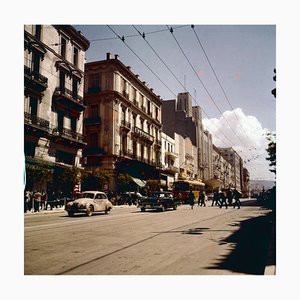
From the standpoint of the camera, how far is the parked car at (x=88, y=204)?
52.7ft

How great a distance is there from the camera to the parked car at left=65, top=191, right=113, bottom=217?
16.1 meters

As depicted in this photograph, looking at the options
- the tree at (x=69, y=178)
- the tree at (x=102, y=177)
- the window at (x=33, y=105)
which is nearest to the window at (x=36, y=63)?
the window at (x=33, y=105)

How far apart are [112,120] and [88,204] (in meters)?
18.5

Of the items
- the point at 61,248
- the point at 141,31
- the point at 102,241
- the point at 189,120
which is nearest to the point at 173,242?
the point at 102,241

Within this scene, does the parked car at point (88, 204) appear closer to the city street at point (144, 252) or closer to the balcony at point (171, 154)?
the city street at point (144, 252)

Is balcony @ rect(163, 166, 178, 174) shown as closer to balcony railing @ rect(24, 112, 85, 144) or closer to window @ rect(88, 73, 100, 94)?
window @ rect(88, 73, 100, 94)

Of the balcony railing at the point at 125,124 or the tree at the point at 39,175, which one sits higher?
the balcony railing at the point at 125,124

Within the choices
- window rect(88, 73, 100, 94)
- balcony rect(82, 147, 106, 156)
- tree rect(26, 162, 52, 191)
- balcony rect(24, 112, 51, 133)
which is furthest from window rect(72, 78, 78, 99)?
tree rect(26, 162, 52, 191)

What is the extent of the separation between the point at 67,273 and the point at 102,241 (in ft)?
9.00

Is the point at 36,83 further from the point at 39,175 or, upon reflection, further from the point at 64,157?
the point at 39,175

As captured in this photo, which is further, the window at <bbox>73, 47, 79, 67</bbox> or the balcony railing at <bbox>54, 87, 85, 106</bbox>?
the window at <bbox>73, 47, 79, 67</bbox>
